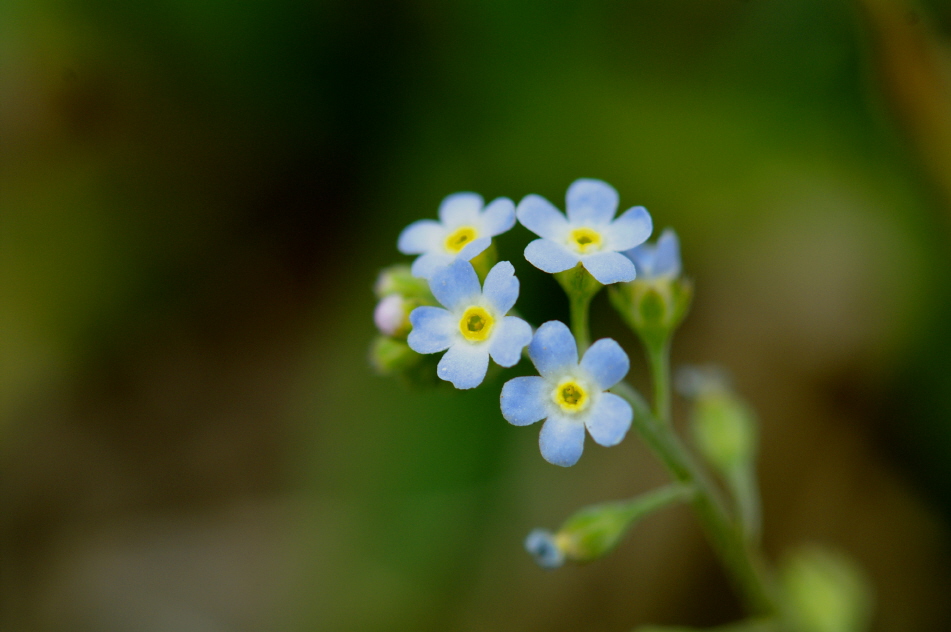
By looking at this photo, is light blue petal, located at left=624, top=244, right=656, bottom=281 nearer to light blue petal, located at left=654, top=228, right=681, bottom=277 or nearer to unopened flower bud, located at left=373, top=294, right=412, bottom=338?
light blue petal, located at left=654, top=228, right=681, bottom=277

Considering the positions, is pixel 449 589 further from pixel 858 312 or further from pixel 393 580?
pixel 858 312

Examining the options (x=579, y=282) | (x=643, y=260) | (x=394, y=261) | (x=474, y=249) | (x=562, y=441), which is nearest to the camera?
(x=562, y=441)

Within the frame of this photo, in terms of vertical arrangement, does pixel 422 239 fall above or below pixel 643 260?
above

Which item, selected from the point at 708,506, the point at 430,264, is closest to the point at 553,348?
the point at 430,264

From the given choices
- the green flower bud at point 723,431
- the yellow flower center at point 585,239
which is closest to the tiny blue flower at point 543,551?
the yellow flower center at point 585,239

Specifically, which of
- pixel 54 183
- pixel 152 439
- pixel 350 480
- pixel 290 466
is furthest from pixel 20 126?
pixel 350 480

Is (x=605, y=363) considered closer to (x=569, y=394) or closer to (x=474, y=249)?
(x=569, y=394)
